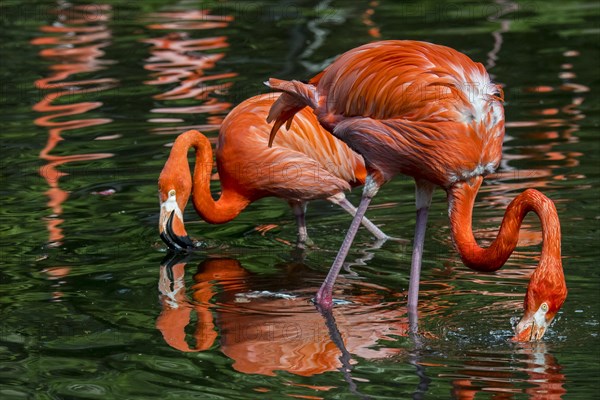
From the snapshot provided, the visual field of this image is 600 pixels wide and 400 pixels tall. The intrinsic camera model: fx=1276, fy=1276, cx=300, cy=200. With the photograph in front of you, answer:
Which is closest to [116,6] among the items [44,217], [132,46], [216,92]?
[132,46]

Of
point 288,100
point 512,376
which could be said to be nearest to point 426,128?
point 288,100

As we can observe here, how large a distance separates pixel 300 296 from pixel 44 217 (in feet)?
6.60

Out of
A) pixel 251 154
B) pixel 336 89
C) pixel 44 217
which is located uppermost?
pixel 336 89

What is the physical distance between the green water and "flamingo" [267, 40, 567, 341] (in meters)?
0.39

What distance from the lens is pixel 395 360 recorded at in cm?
497

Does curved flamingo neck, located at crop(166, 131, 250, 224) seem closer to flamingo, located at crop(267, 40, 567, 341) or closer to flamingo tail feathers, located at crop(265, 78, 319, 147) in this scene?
flamingo tail feathers, located at crop(265, 78, 319, 147)

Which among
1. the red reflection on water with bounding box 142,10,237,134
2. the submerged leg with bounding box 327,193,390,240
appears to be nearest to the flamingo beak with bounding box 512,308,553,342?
the submerged leg with bounding box 327,193,390,240

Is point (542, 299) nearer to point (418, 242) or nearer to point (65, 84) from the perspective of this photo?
point (418, 242)

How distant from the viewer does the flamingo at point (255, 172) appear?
6.74 meters

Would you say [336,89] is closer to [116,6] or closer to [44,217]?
[44,217]

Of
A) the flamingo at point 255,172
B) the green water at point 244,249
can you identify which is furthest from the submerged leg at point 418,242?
the flamingo at point 255,172

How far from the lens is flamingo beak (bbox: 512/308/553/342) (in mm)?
4891

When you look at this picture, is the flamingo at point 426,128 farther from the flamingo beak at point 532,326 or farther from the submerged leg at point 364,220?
the submerged leg at point 364,220

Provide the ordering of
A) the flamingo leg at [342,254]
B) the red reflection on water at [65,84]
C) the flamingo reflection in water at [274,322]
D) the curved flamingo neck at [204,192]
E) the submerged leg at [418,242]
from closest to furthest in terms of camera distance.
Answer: the flamingo reflection in water at [274,322] → the submerged leg at [418,242] → the flamingo leg at [342,254] → the curved flamingo neck at [204,192] → the red reflection on water at [65,84]
